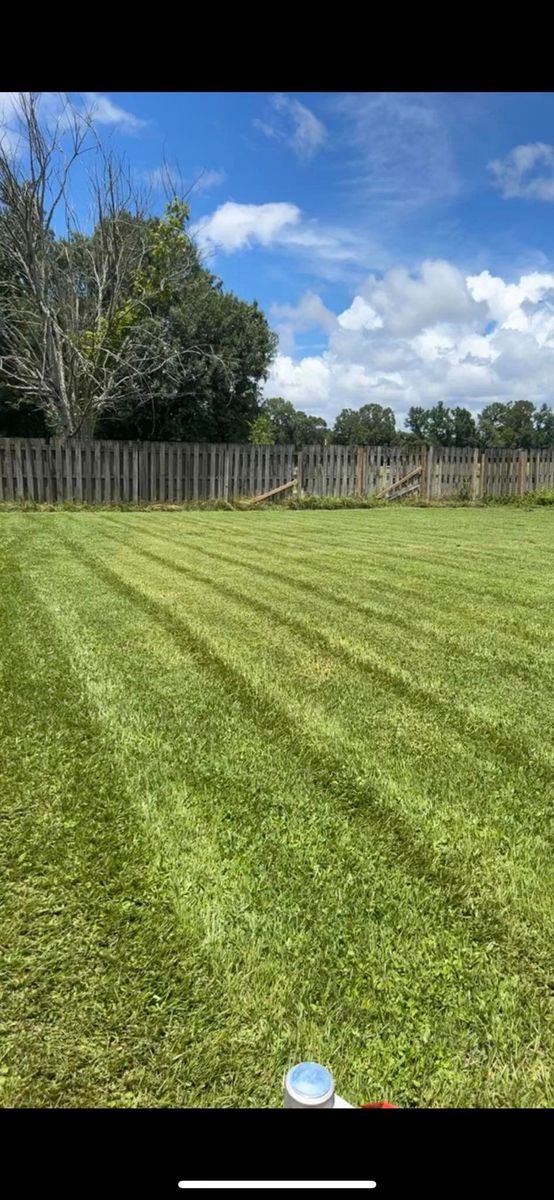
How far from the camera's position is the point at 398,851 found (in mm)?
1894

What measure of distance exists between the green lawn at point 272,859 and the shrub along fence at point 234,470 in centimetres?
1030

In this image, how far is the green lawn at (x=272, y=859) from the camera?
127 cm

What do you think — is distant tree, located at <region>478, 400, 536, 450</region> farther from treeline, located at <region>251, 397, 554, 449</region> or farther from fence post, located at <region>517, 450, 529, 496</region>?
fence post, located at <region>517, 450, 529, 496</region>

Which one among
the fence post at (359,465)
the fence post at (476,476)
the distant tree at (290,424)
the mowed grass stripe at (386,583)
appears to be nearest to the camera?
the mowed grass stripe at (386,583)

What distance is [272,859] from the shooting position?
1.85 m

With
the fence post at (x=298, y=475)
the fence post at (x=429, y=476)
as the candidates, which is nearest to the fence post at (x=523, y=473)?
the fence post at (x=429, y=476)

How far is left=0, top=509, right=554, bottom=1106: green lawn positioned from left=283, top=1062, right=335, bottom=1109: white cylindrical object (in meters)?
0.17

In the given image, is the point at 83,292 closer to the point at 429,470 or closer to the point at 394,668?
the point at 429,470

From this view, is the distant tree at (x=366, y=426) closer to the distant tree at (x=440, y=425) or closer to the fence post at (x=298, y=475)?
the distant tree at (x=440, y=425)

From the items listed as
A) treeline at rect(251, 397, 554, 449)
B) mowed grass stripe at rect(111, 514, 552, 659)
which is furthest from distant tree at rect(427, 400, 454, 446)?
mowed grass stripe at rect(111, 514, 552, 659)

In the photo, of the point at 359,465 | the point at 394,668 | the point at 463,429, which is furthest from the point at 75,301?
the point at 463,429

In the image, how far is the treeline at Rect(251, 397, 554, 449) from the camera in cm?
7062
